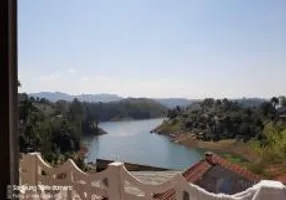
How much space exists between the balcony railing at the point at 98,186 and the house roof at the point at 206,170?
12cm

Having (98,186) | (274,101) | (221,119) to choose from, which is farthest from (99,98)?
(274,101)

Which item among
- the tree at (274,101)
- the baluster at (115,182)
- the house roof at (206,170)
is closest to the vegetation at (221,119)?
the tree at (274,101)

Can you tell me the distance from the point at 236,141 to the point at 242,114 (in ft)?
0.51

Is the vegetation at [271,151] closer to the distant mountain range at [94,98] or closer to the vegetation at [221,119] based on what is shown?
the vegetation at [221,119]

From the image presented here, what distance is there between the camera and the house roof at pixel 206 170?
79.0 inches

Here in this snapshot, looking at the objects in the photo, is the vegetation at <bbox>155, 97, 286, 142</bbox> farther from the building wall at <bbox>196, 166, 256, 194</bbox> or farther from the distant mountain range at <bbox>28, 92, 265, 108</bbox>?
the building wall at <bbox>196, 166, 256, 194</bbox>

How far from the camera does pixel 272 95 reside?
2090 mm

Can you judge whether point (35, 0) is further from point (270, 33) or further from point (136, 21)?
point (270, 33)

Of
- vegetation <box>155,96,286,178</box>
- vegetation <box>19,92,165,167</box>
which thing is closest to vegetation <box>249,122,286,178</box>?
vegetation <box>155,96,286,178</box>

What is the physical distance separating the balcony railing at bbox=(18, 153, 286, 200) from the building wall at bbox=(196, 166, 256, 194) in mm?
208

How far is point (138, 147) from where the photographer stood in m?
2.29

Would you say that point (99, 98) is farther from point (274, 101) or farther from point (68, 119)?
point (274, 101)

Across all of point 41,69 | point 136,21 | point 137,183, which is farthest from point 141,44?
point 137,183

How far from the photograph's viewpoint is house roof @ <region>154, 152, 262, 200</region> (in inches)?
79.0
